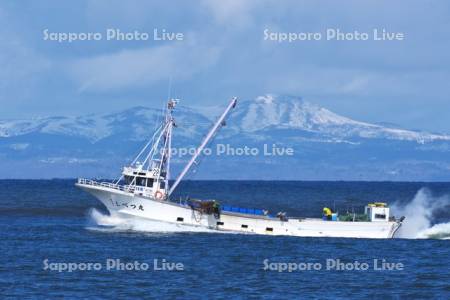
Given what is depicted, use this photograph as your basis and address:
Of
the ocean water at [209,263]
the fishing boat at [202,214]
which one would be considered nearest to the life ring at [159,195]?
the fishing boat at [202,214]

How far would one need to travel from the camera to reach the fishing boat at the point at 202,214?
3760 inches

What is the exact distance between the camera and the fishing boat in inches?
3760

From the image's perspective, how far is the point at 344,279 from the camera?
7212 centimetres

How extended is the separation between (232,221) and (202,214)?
2.62 meters

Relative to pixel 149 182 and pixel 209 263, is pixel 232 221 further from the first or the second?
pixel 209 263

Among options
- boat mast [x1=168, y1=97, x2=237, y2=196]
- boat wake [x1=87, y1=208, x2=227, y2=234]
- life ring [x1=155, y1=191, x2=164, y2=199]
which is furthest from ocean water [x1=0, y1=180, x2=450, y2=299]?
boat mast [x1=168, y1=97, x2=237, y2=196]

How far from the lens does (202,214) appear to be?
3780 inches

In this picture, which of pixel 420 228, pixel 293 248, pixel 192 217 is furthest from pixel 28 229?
pixel 420 228

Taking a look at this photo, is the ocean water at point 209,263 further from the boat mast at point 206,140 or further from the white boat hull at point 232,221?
the boat mast at point 206,140

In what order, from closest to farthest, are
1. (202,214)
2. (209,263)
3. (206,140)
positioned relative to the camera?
(209,263) → (202,214) → (206,140)

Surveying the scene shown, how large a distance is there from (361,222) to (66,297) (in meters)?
38.6

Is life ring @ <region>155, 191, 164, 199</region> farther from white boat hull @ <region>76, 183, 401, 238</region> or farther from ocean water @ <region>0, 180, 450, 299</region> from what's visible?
ocean water @ <region>0, 180, 450, 299</region>

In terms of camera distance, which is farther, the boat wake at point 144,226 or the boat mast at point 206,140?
the boat mast at point 206,140

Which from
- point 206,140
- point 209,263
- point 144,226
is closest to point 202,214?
point 144,226
